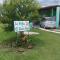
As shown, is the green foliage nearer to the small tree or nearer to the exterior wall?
the small tree

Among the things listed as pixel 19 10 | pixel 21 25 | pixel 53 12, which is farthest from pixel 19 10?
pixel 53 12

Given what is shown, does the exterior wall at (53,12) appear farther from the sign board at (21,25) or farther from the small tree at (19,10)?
the sign board at (21,25)

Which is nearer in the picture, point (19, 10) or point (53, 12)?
point (19, 10)

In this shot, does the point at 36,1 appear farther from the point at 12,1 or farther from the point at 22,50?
the point at 22,50

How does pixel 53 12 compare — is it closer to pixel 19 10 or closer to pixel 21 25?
pixel 19 10

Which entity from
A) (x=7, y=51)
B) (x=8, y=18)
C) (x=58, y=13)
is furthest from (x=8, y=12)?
(x=58, y=13)

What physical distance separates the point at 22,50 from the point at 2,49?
130 cm

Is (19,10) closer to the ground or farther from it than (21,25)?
farther from it

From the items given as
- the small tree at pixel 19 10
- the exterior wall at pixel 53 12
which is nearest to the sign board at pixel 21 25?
the small tree at pixel 19 10

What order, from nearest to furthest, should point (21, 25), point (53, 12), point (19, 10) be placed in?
point (21, 25)
point (19, 10)
point (53, 12)

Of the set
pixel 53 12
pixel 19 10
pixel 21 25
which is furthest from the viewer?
pixel 53 12

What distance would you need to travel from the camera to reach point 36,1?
14844 mm

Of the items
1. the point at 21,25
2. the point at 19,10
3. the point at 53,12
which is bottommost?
the point at 21,25

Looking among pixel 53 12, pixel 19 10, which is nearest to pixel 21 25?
pixel 19 10
